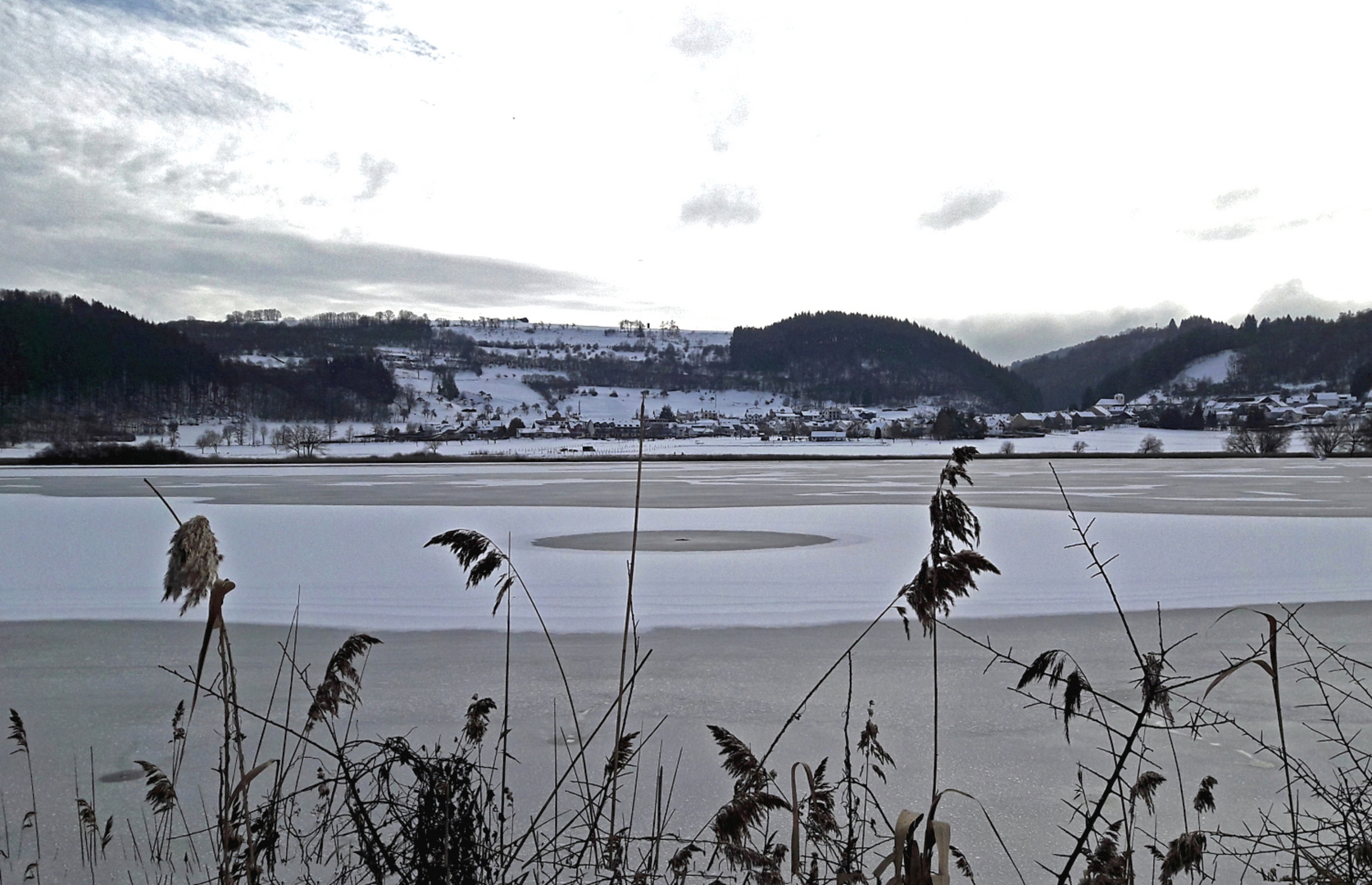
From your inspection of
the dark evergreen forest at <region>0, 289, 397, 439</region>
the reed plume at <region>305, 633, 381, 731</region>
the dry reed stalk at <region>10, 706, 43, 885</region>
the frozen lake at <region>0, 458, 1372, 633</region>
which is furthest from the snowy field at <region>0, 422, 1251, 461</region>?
the reed plume at <region>305, 633, 381, 731</region>

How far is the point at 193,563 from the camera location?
1.50 m

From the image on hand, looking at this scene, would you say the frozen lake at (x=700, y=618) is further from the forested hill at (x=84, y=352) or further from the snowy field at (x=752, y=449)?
the forested hill at (x=84, y=352)

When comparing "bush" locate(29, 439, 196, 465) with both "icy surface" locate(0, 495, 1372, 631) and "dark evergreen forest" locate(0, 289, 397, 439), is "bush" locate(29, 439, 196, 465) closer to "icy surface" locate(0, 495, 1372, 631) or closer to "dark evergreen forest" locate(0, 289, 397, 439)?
"dark evergreen forest" locate(0, 289, 397, 439)

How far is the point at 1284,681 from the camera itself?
6.53m

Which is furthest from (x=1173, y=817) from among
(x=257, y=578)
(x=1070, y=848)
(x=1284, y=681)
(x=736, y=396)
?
(x=736, y=396)

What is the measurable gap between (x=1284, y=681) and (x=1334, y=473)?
35.7 m

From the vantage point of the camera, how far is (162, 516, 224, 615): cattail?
1.47 m

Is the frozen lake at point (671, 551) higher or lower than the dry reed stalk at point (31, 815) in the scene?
lower

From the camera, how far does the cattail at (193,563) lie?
58.0 inches

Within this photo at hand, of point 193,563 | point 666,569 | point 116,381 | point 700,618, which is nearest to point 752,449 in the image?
point 666,569

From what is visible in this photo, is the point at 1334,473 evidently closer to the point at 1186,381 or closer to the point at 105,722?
the point at 105,722

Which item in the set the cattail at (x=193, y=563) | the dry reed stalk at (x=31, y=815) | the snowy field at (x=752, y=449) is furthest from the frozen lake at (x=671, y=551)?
the snowy field at (x=752, y=449)

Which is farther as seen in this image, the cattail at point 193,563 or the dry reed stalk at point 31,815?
the dry reed stalk at point 31,815

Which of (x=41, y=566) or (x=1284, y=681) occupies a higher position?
(x=1284, y=681)
